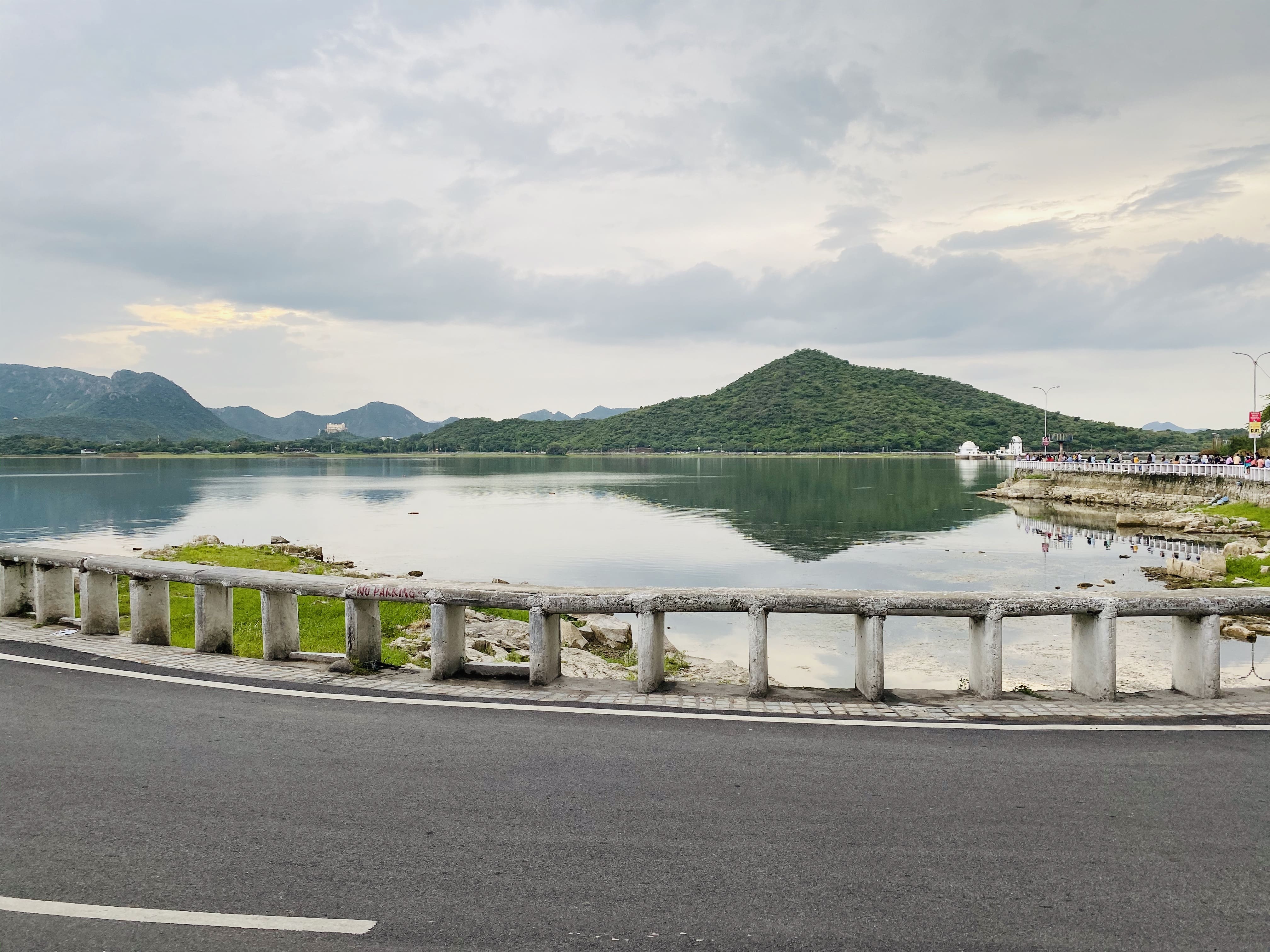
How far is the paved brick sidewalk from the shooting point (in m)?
8.14

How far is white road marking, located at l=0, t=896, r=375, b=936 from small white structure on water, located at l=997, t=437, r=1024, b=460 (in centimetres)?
16132

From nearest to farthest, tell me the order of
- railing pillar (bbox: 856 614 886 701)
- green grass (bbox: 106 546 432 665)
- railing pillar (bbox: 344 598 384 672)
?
railing pillar (bbox: 856 614 886 701) → railing pillar (bbox: 344 598 384 672) → green grass (bbox: 106 546 432 665)

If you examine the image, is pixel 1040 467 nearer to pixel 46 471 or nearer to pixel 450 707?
pixel 450 707

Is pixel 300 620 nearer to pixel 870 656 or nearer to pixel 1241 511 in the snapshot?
pixel 870 656

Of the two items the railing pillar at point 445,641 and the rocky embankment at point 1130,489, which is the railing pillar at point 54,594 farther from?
the rocky embankment at point 1130,489

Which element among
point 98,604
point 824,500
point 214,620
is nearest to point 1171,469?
point 824,500

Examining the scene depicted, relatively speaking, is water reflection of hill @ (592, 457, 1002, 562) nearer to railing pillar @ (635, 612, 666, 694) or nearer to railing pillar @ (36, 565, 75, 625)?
railing pillar @ (635, 612, 666, 694)

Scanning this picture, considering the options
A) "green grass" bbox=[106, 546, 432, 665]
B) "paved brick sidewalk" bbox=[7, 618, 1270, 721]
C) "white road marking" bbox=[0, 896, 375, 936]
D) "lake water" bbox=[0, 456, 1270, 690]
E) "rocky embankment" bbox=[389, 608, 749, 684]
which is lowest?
"lake water" bbox=[0, 456, 1270, 690]

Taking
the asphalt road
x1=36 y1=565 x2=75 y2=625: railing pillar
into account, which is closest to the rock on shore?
x1=36 y1=565 x2=75 y2=625: railing pillar

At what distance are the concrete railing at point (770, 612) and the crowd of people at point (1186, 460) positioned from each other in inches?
2195

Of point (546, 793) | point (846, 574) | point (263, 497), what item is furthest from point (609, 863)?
point (263, 497)

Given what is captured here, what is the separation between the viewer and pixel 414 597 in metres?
9.41

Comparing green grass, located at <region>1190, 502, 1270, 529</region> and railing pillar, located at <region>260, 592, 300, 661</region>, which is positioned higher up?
railing pillar, located at <region>260, 592, 300, 661</region>

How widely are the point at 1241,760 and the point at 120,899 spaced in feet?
26.2
